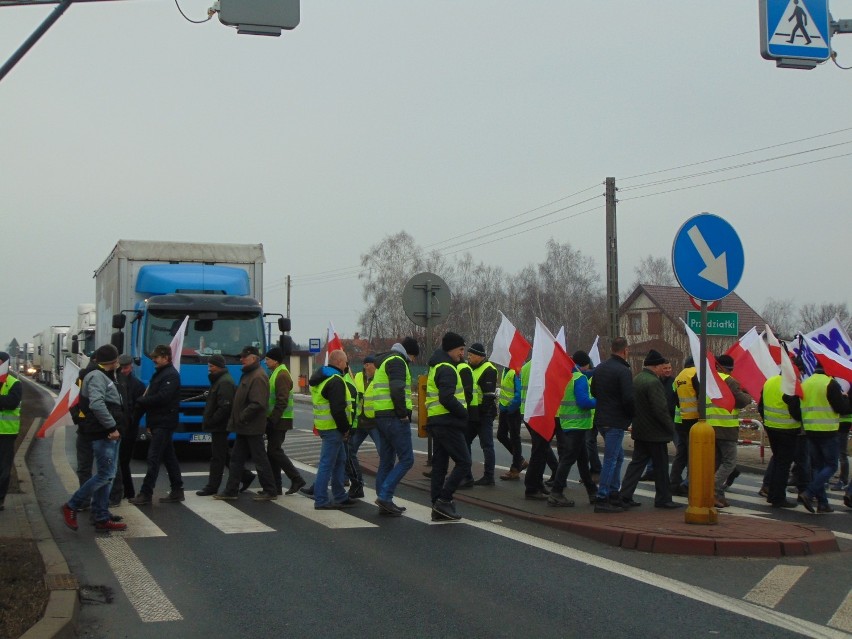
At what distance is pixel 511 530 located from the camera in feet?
31.4

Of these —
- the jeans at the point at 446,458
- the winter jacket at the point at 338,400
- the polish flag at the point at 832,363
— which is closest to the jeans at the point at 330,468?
the winter jacket at the point at 338,400

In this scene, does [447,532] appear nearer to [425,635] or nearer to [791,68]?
[425,635]

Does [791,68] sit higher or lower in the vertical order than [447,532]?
higher

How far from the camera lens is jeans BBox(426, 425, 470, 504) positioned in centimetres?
991

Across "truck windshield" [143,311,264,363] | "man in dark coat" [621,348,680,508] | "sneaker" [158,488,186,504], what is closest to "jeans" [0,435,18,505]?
"sneaker" [158,488,186,504]

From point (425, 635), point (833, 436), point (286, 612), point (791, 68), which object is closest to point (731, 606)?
point (425, 635)

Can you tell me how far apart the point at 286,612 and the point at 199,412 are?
32.9 feet

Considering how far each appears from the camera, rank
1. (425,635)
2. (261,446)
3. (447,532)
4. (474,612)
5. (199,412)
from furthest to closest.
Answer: (199,412) → (261,446) → (447,532) → (474,612) → (425,635)

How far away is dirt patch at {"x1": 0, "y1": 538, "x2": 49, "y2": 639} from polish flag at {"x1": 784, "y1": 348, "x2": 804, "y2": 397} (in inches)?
321

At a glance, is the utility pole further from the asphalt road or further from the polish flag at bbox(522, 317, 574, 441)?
the asphalt road

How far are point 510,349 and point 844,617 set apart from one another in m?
7.65

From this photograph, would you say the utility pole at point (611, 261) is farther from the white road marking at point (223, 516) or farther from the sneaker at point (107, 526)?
the sneaker at point (107, 526)

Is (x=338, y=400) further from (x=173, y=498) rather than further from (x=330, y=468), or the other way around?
(x=173, y=498)

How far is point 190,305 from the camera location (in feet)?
53.8
